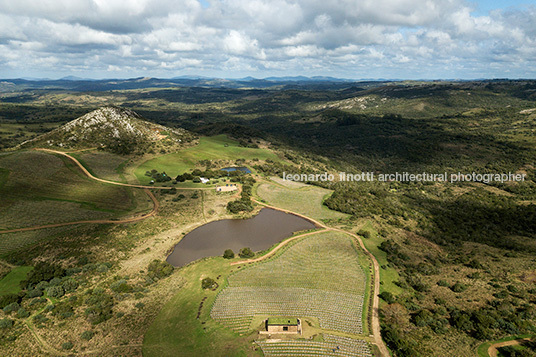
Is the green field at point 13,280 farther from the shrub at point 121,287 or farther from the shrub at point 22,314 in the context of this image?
the shrub at point 121,287

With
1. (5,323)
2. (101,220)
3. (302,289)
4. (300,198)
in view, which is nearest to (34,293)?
(5,323)

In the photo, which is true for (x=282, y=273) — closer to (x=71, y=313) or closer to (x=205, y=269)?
(x=205, y=269)

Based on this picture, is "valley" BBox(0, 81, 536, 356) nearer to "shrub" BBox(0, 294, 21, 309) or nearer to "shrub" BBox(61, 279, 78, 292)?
"shrub" BBox(0, 294, 21, 309)

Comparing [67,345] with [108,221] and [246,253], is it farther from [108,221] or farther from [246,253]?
[108,221]

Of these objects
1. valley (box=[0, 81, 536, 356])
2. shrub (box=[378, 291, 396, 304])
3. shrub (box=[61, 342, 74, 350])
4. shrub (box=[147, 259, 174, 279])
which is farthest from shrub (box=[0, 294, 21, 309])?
shrub (box=[378, 291, 396, 304])

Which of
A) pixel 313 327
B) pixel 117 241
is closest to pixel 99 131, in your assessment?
pixel 117 241

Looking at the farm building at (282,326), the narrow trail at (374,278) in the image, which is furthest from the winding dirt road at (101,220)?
the farm building at (282,326)
